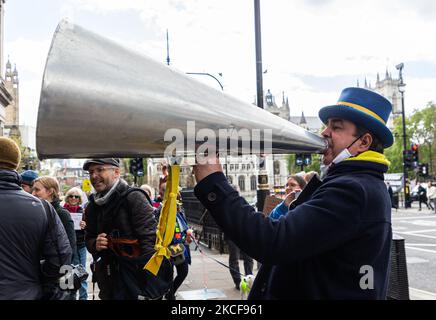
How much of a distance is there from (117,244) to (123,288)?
15.4 inches

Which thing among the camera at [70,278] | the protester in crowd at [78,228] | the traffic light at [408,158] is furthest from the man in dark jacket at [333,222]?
the traffic light at [408,158]

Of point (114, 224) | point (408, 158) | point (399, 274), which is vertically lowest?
point (399, 274)

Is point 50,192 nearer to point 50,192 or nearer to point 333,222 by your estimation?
point 50,192

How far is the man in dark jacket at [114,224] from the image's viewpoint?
145 inches

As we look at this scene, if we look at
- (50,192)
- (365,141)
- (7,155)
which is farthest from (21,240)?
(50,192)

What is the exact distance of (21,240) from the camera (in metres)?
2.53

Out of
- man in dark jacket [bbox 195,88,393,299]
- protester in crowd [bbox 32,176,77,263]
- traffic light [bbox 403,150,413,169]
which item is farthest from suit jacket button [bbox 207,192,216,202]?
traffic light [bbox 403,150,413,169]

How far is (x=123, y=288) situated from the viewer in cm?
368

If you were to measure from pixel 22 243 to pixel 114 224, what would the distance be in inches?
48.2

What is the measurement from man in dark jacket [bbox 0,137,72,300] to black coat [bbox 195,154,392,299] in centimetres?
152

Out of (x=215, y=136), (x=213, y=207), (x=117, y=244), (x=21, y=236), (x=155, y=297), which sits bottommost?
(x=155, y=297)

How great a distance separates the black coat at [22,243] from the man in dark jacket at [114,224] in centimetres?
99
